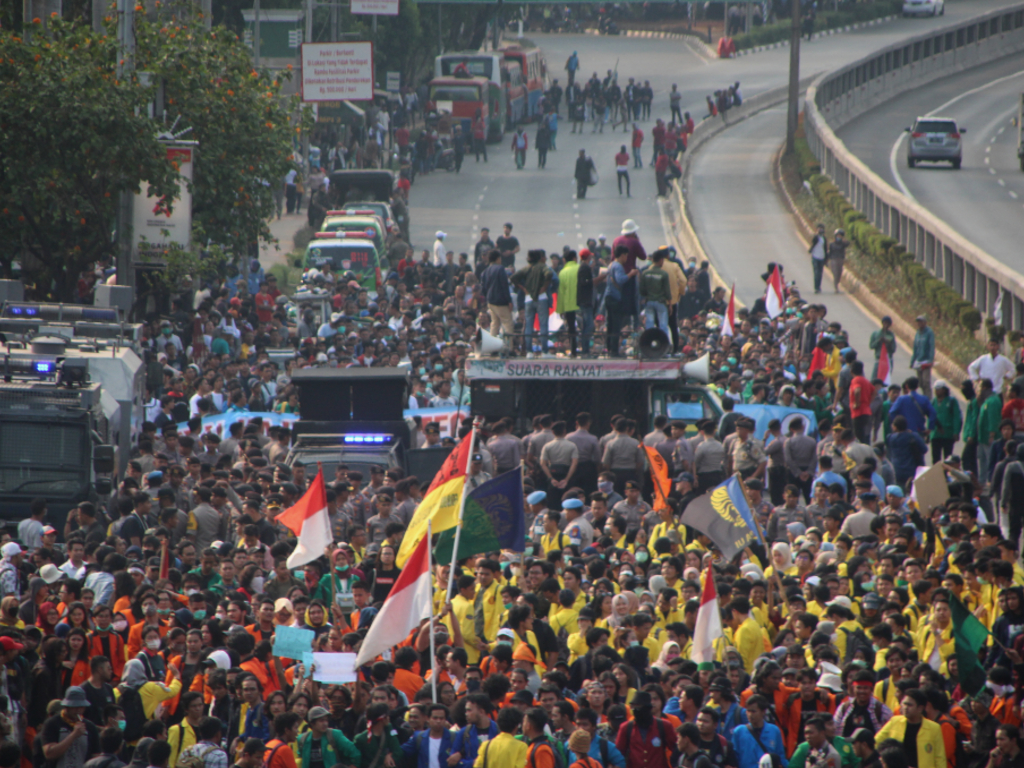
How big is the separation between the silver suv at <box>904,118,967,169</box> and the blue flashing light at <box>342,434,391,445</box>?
114 feet

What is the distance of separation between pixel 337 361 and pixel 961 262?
1357cm

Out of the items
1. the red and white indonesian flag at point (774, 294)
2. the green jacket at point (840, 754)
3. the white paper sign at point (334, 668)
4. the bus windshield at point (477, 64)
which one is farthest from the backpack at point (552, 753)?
the bus windshield at point (477, 64)

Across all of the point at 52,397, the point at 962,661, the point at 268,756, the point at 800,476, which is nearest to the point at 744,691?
the point at 962,661

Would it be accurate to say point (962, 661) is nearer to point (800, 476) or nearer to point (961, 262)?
point (800, 476)

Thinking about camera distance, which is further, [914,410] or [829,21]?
[829,21]

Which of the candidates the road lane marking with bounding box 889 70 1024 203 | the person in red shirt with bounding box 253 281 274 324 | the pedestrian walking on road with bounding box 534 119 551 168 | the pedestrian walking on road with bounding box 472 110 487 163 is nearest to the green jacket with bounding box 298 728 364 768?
the person in red shirt with bounding box 253 281 274 324

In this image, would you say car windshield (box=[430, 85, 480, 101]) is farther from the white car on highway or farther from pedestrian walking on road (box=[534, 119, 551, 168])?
the white car on highway

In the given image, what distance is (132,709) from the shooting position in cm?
1110

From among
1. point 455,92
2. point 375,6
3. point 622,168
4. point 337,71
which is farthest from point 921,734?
point 455,92

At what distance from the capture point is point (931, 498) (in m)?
16.6

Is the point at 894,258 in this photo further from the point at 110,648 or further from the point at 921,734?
the point at 110,648

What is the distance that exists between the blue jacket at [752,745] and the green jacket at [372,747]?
2.20m

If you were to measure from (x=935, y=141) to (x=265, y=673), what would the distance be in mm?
42392

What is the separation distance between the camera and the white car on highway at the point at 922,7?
86.9 m
